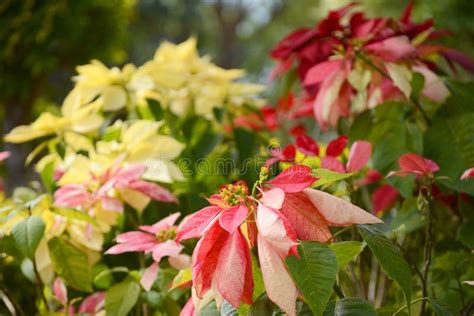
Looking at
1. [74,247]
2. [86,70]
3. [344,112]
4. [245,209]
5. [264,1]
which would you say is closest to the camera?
[245,209]

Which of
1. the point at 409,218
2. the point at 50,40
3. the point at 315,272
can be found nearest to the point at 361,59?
the point at 409,218

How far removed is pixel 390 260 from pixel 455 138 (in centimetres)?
36

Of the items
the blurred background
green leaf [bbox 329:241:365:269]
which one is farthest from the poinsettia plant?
the blurred background

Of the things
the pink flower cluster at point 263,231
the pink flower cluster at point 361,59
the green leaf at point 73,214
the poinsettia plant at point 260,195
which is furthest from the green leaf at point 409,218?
the green leaf at point 73,214

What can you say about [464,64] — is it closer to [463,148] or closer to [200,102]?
[463,148]

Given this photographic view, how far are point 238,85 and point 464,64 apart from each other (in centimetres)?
45

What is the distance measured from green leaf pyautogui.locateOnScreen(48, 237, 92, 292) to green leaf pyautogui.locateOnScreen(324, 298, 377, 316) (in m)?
0.37

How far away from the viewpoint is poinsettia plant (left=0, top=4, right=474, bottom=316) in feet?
1.84

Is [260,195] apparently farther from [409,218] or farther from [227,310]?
[409,218]

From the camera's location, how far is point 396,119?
0.93 metres

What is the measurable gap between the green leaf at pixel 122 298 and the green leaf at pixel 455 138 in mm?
429

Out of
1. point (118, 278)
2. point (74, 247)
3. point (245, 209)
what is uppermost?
point (245, 209)

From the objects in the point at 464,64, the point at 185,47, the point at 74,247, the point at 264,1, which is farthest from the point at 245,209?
the point at 264,1

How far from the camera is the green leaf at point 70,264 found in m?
0.81
